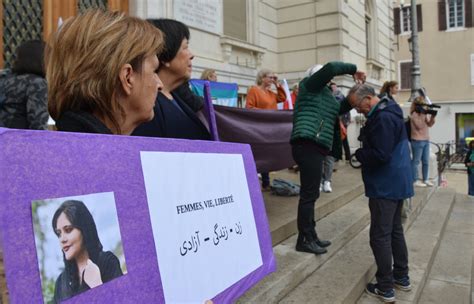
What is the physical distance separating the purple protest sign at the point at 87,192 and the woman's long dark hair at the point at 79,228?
0.02 m

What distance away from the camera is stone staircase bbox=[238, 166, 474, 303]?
321 cm

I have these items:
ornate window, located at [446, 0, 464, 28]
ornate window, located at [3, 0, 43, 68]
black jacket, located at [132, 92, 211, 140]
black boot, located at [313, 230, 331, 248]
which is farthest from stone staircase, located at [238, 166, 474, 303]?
ornate window, located at [446, 0, 464, 28]

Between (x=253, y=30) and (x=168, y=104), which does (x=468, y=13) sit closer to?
Answer: (x=253, y=30)

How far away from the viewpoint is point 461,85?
26.7 m

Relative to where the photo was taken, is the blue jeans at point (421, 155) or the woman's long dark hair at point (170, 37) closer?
the woman's long dark hair at point (170, 37)

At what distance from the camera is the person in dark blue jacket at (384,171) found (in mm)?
3352

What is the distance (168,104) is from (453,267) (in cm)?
457

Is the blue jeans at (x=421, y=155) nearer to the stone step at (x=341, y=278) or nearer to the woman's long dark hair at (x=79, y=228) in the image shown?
the stone step at (x=341, y=278)

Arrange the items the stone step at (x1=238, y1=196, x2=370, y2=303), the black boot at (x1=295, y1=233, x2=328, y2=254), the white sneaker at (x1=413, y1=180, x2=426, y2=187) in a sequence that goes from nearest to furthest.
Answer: the stone step at (x1=238, y1=196, x2=370, y2=303) < the black boot at (x1=295, y1=233, x2=328, y2=254) < the white sneaker at (x1=413, y1=180, x2=426, y2=187)

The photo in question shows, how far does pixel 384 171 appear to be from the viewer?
3.40 metres

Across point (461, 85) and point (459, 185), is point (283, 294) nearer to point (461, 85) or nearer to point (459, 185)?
point (459, 185)

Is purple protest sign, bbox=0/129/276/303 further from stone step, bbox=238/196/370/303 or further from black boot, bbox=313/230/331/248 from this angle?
black boot, bbox=313/230/331/248

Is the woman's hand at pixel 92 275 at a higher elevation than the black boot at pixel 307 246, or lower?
higher

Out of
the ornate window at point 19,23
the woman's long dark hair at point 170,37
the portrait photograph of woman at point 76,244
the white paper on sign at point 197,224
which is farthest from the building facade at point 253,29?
the portrait photograph of woman at point 76,244
